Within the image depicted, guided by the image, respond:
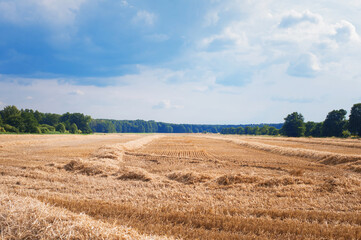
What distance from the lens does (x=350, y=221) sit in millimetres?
5875

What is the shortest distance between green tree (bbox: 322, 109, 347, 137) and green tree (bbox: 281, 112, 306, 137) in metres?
10.9

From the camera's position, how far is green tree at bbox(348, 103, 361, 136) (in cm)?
6588

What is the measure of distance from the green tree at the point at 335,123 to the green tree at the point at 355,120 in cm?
582

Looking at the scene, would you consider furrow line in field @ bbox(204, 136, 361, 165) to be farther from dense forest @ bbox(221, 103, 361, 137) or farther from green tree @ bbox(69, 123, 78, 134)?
green tree @ bbox(69, 123, 78, 134)

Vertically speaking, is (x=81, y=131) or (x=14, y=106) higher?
(x=14, y=106)

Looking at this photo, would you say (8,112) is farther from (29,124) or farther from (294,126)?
(294,126)

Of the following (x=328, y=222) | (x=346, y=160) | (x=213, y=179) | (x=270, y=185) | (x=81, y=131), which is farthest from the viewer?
(x=81, y=131)

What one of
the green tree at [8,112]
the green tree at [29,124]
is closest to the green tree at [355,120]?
the green tree at [29,124]

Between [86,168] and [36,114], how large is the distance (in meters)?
131

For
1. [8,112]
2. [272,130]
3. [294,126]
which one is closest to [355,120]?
[294,126]

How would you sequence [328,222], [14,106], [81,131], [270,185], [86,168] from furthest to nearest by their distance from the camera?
[81,131], [14,106], [86,168], [270,185], [328,222]

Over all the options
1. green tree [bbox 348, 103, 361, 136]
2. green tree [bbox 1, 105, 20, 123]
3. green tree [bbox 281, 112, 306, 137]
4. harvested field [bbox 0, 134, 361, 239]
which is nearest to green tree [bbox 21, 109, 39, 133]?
green tree [bbox 1, 105, 20, 123]

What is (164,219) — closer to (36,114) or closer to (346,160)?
(346,160)

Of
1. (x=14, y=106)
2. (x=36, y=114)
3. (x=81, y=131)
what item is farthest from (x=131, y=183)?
(x=36, y=114)
